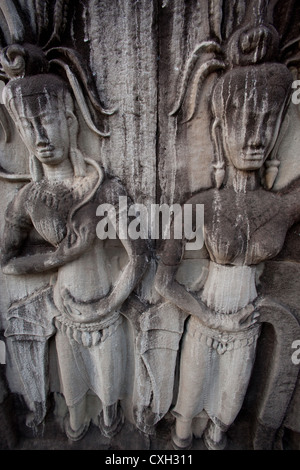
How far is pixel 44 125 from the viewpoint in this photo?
1517 millimetres

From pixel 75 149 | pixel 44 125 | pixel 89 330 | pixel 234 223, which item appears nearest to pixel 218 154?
pixel 234 223

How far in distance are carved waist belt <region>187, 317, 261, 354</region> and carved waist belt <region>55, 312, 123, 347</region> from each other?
Answer: 0.62 meters

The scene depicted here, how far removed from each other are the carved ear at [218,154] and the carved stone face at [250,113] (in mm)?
26

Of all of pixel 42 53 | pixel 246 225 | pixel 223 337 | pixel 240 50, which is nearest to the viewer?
pixel 240 50

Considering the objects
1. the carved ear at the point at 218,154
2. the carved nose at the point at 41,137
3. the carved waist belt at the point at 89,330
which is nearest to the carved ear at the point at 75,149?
the carved nose at the point at 41,137

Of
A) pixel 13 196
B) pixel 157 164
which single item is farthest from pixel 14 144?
pixel 157 164

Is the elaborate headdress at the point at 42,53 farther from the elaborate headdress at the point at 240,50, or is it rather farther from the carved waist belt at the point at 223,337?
the carved waist belt at the point at 223,337

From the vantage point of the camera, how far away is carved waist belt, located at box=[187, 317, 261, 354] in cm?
183

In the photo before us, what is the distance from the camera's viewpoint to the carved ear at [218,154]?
1.57 meters

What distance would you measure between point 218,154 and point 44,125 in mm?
1092

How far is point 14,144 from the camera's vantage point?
1795 millimetres

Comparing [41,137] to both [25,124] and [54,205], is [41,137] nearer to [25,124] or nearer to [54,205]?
[25,124]

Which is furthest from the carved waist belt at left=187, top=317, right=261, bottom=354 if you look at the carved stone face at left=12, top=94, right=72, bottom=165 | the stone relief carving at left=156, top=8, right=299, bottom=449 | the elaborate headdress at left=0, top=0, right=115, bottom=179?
the elaborate headdress at left=0, top=0, right=115, bottom=179

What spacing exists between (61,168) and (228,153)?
3.60ft
